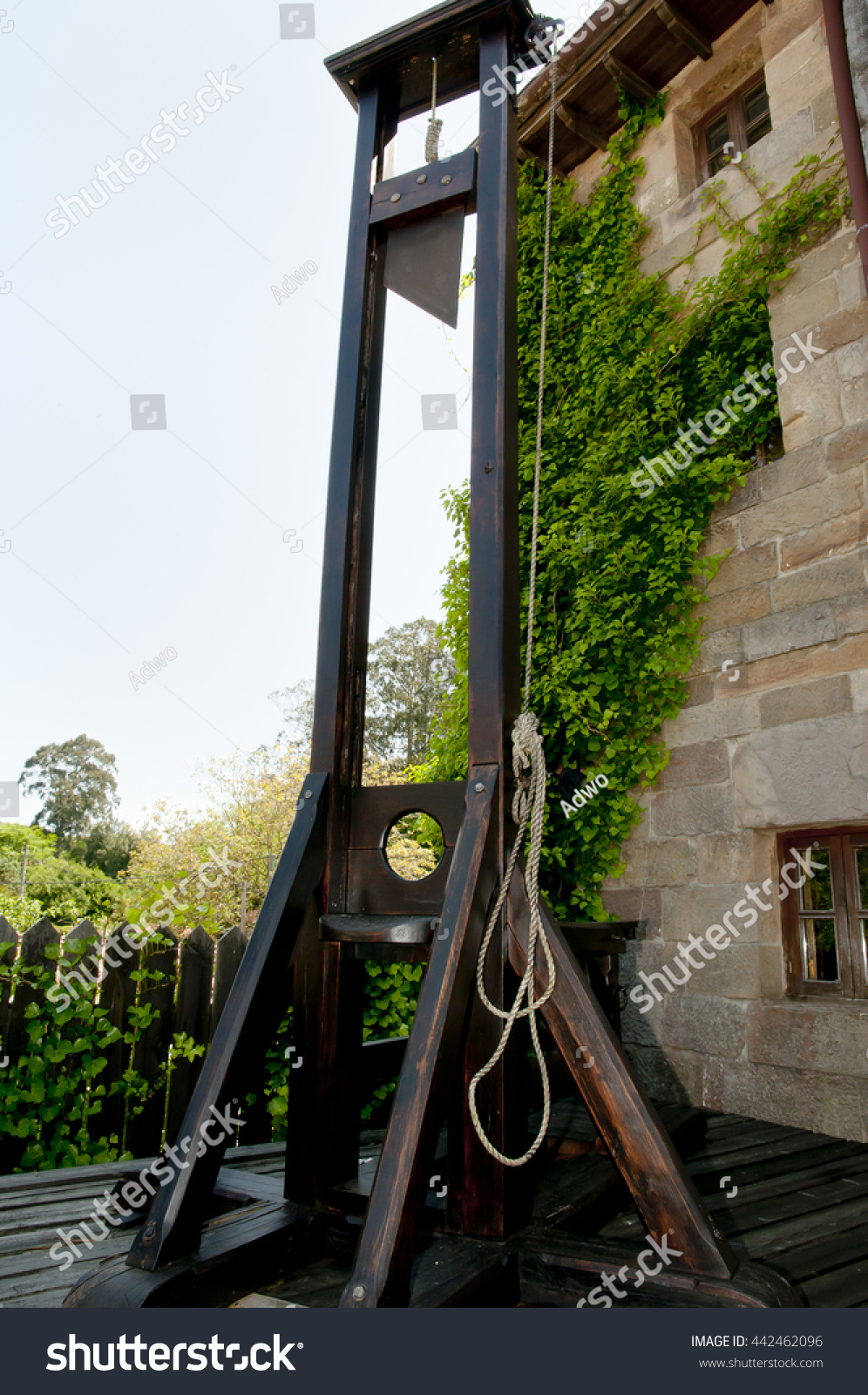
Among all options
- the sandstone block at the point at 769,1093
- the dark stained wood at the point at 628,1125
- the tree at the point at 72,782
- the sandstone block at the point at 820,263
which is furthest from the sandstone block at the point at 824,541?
the tree at the point at 72,782

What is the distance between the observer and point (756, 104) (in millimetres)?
4078

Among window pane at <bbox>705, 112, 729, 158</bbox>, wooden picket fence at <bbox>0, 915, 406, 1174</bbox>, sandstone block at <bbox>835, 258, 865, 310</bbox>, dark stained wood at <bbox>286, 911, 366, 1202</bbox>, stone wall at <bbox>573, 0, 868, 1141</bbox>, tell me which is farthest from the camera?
window pane at <bbox>705, 112, 729, 158</bbox>

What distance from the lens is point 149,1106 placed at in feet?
9.24

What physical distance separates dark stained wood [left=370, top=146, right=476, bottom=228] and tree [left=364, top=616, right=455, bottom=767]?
12555mm

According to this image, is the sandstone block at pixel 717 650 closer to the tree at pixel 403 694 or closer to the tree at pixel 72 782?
the tree at pixel 403 694

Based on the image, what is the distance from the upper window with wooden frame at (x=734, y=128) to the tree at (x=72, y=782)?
26263 millimetres

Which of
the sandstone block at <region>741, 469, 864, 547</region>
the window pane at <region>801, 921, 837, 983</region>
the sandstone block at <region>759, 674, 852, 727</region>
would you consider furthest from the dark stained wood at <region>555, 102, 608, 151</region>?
the window pane at <region>801, 921, 837, 983</region>

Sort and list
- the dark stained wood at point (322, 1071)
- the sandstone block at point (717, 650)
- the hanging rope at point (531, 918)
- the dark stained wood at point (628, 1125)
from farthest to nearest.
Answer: the sandstone block at point (717, 650), the dark stained wood at point (322, 1071), the hanging rope at point (531, 918), the dark stained wood at point (628, 1125)

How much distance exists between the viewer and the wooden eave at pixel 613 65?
4055 millimetres

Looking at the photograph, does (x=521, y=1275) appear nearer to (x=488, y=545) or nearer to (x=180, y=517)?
(x=488, y=545)

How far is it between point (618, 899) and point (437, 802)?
2096mm

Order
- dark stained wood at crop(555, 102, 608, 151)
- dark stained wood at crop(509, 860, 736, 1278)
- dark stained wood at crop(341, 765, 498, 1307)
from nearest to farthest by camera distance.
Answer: dark stained wood at crop(341, 765, 498, 1307)
dark stained wood at crop(509, 860, 736, 1278)
dark stained wood at crop(555, 102, 608, 151)

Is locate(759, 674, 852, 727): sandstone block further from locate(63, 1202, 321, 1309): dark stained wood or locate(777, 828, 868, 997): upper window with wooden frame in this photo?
locate(63, 1202, 321, 1309): dark stained wood

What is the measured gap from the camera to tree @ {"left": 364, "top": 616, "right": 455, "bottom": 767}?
50.6 ft
